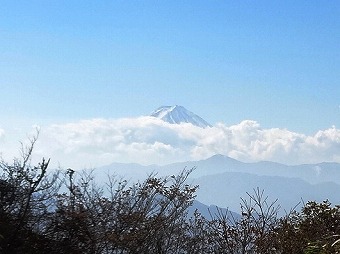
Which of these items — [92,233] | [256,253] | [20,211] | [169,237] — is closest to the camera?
[20,211]

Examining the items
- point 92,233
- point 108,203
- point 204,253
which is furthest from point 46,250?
point 204,253

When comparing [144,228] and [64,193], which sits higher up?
[64,193]

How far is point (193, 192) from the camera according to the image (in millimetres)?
19781

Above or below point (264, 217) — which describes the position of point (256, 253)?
below

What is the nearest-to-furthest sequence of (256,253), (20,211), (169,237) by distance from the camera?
(20,211)
(256,253)
(169,237)

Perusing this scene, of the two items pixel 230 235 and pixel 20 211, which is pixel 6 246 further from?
pixel 230 235


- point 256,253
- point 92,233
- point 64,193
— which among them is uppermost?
point 64,193

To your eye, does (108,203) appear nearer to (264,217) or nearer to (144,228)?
(144,228)

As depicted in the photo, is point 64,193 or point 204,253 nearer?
point 64,193

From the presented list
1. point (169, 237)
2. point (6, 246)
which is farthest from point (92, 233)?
point (169, 237)

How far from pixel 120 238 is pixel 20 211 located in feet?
11.1

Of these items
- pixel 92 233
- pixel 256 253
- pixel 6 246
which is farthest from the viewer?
pixel 256 253

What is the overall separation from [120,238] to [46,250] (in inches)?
119

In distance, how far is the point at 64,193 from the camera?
16.1 metres
